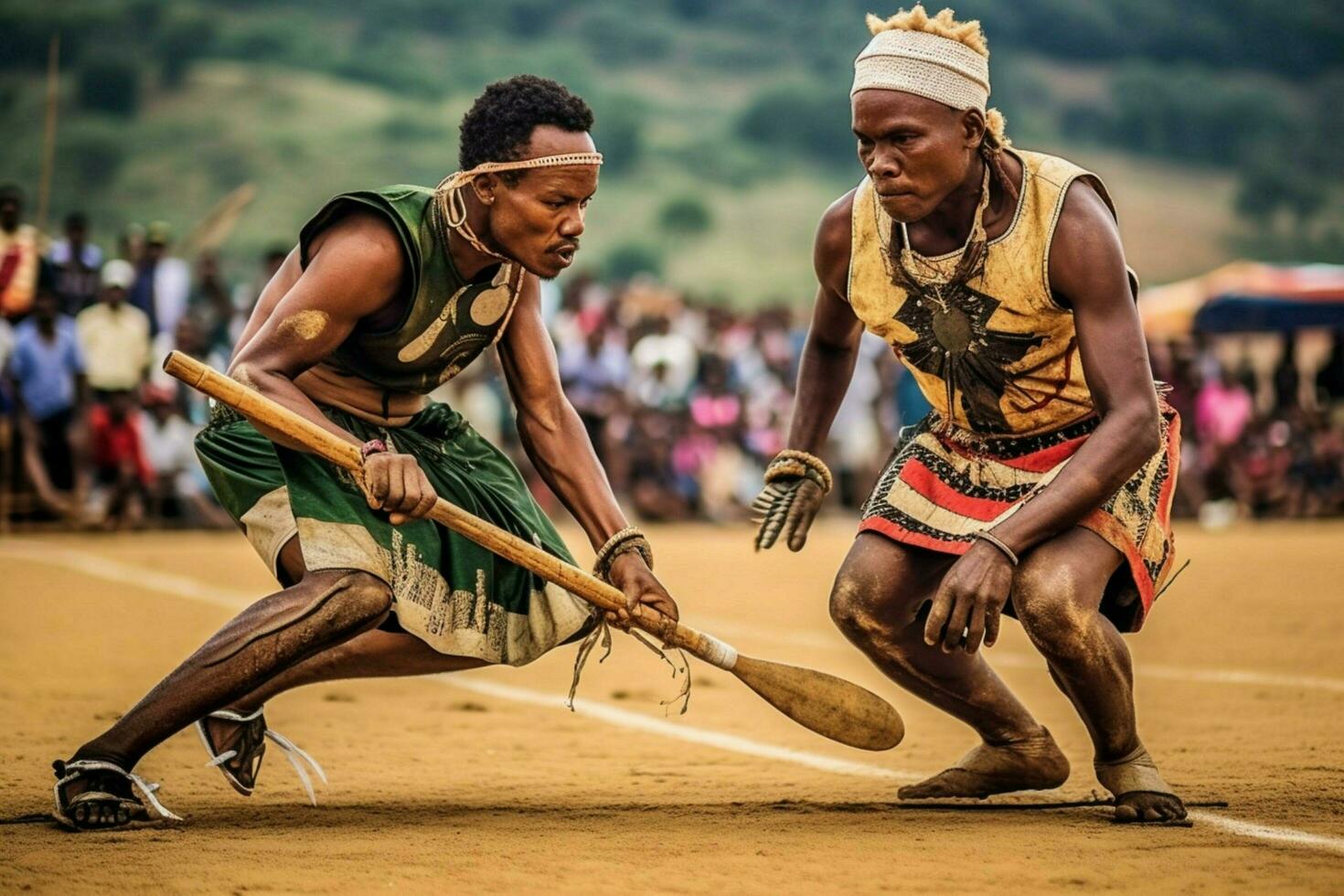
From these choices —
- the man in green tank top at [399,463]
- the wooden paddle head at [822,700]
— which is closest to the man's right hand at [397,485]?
the man in green tank top at [399,463]

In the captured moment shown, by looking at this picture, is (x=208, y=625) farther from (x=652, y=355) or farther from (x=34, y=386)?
(x=652, y=355)

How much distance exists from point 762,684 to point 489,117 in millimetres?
1707

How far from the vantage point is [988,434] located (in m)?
5.43

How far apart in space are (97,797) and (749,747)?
8.04 ft

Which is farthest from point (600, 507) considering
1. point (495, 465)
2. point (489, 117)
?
point (489, 117)

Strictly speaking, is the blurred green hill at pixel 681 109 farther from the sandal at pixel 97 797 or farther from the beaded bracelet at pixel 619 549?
the sandal at pixel 97 797

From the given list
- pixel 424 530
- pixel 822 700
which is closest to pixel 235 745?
pixel 424 530

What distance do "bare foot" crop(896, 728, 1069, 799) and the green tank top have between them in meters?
1.78

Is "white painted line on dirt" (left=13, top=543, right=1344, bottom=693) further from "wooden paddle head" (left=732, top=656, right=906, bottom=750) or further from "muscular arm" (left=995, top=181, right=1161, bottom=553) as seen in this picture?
"muscular arm" (left=995, top=181, right=1161, bottom=553)

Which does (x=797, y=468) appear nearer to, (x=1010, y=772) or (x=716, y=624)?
(x=1010, y=772)

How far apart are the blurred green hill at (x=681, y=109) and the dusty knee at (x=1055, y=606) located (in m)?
34.6

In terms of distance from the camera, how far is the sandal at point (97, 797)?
4.77 meters

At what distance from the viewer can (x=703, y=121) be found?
51.8 m

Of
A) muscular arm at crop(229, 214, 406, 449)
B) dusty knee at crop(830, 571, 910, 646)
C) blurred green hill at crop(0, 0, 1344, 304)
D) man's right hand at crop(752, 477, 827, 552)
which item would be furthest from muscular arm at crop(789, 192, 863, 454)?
blurred green hill at crop(0, 0, 1344, 304)
